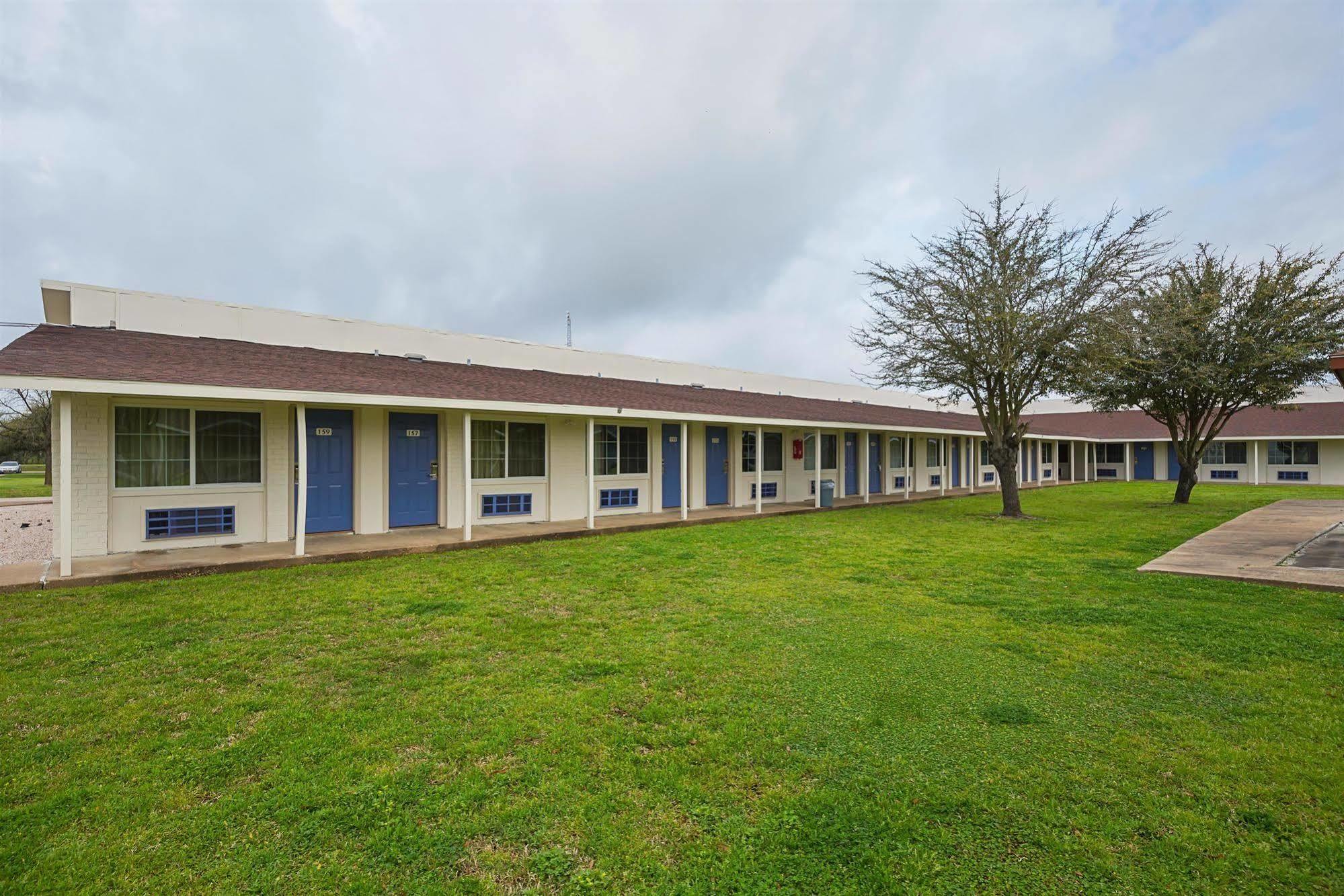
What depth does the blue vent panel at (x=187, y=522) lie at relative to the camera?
8.55m

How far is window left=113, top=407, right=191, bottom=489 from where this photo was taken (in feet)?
27.2

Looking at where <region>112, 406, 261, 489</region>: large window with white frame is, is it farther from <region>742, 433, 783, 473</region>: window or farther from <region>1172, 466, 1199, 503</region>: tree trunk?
<region>1172, 466, 1199, 503</region>: tree trunk

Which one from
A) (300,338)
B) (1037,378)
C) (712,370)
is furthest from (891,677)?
(712,370)

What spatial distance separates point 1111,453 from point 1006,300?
27.2 meters

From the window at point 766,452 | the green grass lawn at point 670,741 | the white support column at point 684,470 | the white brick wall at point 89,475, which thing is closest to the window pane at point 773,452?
the window at point 766,452

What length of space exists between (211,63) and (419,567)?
1681cm

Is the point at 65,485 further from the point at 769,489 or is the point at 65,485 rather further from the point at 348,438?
the point at 769,489

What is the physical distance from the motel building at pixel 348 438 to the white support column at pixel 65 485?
2 centimetres

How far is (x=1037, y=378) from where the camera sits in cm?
1471

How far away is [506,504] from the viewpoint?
Result: 11.9 m

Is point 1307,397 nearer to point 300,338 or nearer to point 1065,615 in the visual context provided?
point 1065,615

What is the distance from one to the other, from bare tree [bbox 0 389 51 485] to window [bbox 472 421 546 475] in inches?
1179

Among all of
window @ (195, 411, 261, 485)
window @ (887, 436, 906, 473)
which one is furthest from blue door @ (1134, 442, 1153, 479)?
window @ (195, 411, 261, 485)

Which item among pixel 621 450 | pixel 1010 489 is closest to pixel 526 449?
pixel 621 450
